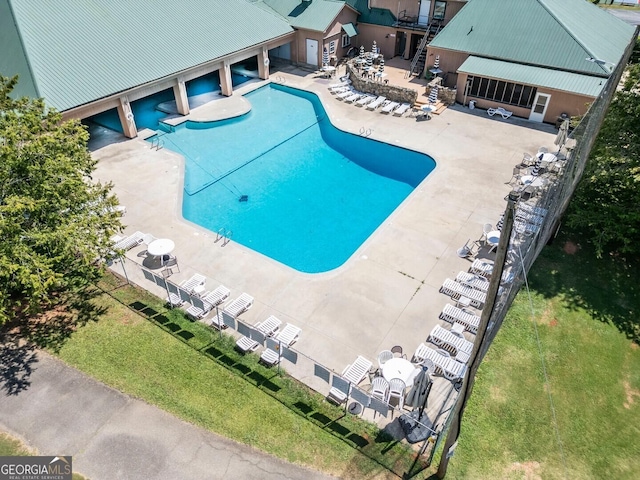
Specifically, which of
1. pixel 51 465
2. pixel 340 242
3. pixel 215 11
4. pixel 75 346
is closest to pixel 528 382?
pixel 340 242

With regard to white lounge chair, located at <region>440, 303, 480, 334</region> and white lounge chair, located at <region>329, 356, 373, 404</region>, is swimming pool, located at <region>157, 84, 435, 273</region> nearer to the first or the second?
white lounge chair, located at <region>440, 303, 480, 334</region>

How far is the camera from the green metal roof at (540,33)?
26812mm

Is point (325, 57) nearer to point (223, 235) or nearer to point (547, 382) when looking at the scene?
point (223, 235)

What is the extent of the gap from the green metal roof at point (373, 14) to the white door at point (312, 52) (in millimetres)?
5450

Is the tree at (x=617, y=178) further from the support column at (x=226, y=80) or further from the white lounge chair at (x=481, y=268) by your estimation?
the support column at (x=226, y=80)

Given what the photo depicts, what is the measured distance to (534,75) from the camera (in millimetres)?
26641

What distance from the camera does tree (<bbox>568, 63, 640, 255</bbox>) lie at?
1667cm

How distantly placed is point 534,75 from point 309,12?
745 inches

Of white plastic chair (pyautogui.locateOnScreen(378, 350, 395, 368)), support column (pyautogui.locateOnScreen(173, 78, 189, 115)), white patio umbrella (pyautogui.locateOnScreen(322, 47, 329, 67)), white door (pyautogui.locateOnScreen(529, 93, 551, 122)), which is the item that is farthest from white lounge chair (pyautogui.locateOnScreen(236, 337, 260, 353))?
white patio umbrella (pyautogui.locateOnScreen(322, 47, 329, 67))

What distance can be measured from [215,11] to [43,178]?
24664 millimetres

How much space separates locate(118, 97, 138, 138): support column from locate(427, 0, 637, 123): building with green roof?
21392mm

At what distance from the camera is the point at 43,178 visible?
40.8ft

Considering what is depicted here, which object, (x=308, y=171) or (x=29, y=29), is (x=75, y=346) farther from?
(x=29, y=29)

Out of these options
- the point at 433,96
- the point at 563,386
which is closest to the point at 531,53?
the point at 433,96
